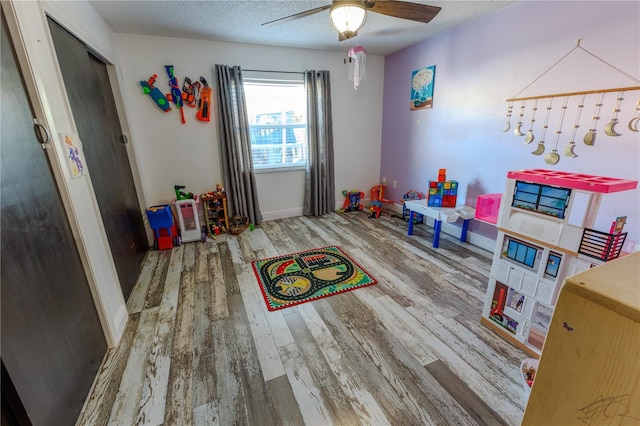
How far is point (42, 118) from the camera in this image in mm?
1287

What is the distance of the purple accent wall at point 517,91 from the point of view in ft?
6.06

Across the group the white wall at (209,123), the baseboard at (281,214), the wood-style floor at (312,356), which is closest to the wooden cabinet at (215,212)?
the white wall at (209,123)

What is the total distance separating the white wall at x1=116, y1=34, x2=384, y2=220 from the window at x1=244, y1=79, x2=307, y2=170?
0.18m

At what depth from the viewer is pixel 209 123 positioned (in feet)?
11.1

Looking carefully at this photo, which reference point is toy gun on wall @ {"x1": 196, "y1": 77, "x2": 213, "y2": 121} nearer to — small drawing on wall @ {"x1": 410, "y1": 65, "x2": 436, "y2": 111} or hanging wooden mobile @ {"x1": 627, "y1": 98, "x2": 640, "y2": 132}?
small drawing on wall @ {"x1": 410, "y1": 65, "x2": 436, "y2": 111}

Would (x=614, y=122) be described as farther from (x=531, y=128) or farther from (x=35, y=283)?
(x=35, y=283)

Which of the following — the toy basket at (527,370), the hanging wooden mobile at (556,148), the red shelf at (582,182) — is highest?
the hanging wooden mobile at (556,148)

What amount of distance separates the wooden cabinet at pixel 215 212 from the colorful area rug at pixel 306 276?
1.09 m

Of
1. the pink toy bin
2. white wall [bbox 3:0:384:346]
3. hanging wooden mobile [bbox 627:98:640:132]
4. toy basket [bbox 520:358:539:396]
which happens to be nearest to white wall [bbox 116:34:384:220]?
white wall [bbox 3:0:384:346]

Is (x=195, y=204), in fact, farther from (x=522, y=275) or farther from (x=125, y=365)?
(x=522, y=275)

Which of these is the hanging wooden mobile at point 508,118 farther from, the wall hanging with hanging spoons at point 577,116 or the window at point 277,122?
Answer: the window at point 277,122

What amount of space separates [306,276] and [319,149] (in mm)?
2143

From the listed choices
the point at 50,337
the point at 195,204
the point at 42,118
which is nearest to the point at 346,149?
the point at 195,204

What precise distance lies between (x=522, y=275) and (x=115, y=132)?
11.7 feet
